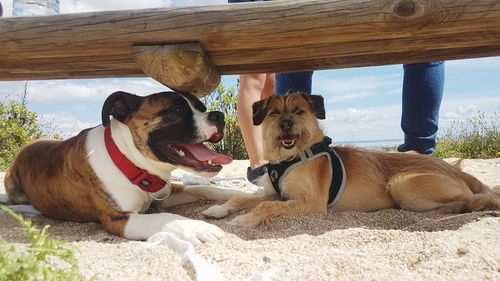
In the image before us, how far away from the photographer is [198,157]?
335cm

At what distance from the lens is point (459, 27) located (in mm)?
2730

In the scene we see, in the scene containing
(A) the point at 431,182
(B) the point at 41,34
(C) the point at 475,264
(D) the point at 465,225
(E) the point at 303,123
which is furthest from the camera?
(E) the point at 303,123

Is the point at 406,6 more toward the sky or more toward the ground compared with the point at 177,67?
more toward the sky

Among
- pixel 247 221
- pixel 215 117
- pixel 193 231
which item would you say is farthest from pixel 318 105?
pixel 193 231

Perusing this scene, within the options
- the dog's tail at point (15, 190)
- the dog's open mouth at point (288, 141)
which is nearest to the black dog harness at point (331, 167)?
the dog's open mouth at point (288, 141)

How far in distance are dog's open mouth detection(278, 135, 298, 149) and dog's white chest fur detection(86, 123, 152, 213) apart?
137 cm

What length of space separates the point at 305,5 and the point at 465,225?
1.74 metres

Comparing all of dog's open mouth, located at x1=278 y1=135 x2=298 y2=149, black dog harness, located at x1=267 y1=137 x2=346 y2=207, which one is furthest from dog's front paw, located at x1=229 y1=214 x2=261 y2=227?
dog's open mouth, located at x1=278 y1=135 x2=298 y2=149

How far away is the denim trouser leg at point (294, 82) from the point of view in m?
5.11

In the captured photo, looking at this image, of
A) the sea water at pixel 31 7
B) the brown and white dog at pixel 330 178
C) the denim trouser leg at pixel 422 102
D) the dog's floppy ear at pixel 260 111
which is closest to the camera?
the brown and white dog at pixel 330 178

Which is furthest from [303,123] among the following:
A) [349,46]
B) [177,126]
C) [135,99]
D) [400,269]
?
[400,269]

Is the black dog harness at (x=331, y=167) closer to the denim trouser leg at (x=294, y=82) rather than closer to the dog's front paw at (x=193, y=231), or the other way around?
the dog's front paw at (x=193, y=231)

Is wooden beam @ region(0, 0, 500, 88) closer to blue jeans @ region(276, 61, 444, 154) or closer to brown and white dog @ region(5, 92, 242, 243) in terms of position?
brown and white dog @ region(5, 92, 242, 243)

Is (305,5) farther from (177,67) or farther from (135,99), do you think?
(135,99)
